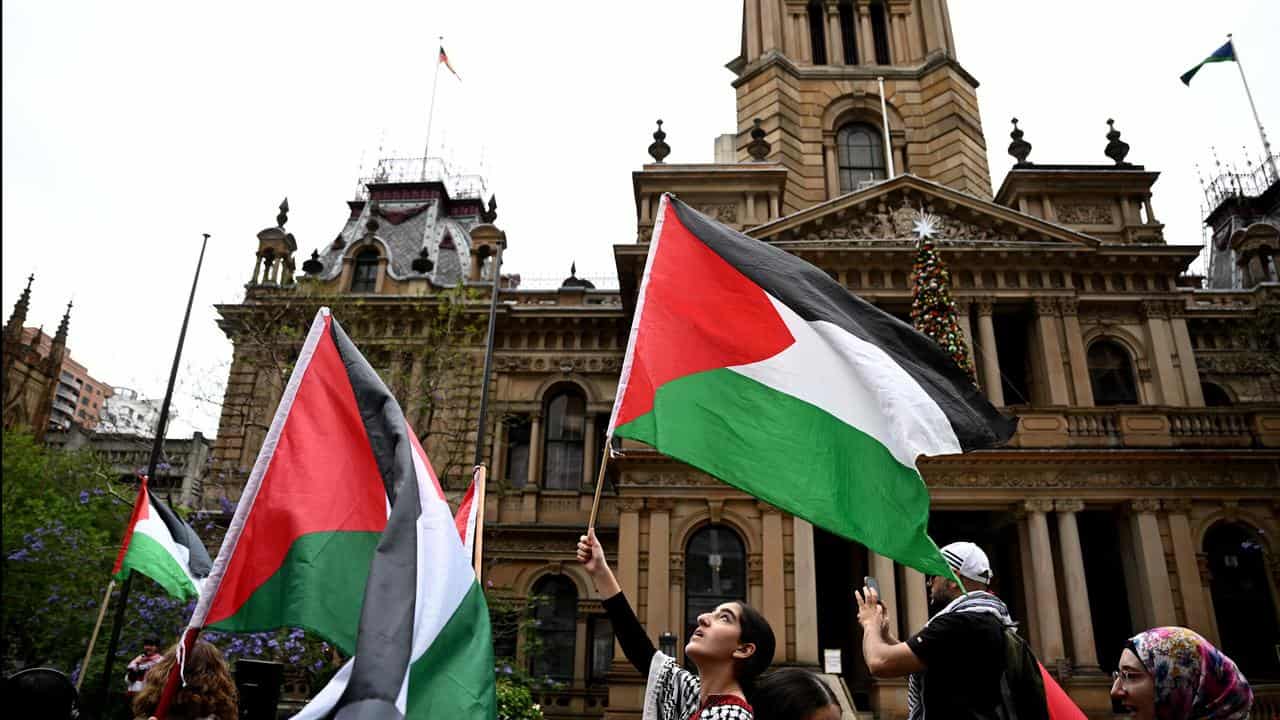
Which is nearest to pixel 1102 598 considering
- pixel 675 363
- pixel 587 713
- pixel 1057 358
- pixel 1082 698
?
pixel 1082 698

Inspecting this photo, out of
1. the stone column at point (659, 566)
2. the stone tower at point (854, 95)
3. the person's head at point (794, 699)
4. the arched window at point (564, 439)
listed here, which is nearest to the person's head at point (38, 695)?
the person's head at point (794, 699)

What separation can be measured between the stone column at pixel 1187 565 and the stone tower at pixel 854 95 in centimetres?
1154

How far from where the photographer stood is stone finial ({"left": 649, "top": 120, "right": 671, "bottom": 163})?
1038 inches

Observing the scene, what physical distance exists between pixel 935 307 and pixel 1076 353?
6.40 meters

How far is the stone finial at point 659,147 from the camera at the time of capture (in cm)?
2636

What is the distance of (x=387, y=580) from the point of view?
4.05 m

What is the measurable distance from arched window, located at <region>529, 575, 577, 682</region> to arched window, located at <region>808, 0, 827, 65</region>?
20006 mm

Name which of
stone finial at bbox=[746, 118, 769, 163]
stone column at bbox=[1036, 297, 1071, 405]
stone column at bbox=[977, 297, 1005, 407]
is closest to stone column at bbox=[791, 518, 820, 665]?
stone column at bbox=[977, 297, 1005, 407]

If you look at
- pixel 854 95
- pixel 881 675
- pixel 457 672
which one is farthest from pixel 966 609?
pixel 854 95

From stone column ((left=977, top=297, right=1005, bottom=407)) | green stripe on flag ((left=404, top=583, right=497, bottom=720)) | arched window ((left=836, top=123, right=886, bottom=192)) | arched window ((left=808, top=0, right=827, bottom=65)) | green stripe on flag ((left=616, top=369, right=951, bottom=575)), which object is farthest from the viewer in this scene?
arched window ((left=808, top=0, right=827, bottom=65))

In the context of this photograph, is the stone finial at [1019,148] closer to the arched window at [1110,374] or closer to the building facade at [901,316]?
the building facade at [901,316]

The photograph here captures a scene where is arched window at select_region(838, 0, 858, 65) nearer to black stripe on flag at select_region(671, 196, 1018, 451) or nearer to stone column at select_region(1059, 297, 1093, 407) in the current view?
stone column at select_region(1059, 297, 1093, 407)

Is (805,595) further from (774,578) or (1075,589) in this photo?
(1075,589)

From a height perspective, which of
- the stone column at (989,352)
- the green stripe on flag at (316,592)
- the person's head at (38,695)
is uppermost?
the stone column at (989,352)
